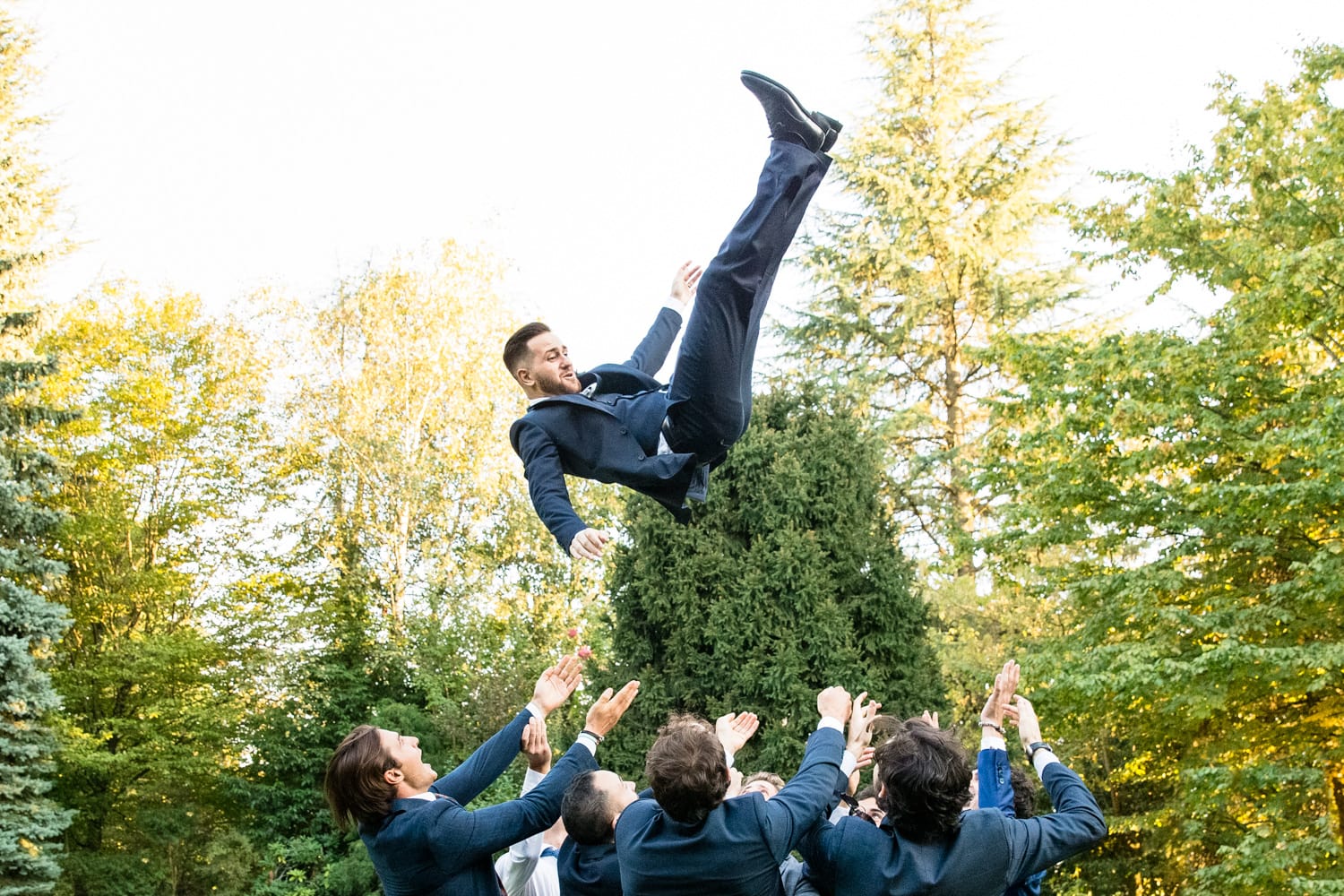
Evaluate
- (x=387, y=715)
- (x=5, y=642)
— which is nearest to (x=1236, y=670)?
(x=387, y=715)

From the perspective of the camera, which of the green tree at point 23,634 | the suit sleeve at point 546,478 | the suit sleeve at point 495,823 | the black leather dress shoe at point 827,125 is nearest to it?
the suit sleeve at point 495,823

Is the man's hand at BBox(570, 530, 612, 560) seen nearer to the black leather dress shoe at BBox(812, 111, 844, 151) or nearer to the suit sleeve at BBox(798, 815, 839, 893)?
the suit sleeve at BBox(798, 815, 839, 893)

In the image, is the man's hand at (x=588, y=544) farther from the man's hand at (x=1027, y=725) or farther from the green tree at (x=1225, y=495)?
the green tree at (x=1225, y=495)

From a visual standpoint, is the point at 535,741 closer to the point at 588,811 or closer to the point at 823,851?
the point at 588,811

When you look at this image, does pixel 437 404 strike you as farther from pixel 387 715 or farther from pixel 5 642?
pixel 5 642

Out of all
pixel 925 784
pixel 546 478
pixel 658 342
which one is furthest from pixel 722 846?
pixel 658 342

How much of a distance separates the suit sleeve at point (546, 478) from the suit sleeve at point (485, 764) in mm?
642

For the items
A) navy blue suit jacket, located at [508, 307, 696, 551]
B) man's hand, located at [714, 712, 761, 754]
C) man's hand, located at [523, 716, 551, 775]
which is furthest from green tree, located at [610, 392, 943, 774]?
man's hand, located at [523, 716, 551, 775]

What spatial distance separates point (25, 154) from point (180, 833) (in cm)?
1050

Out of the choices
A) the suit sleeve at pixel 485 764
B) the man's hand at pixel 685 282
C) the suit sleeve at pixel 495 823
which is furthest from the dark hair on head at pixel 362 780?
the man's hand at pixel 685 282

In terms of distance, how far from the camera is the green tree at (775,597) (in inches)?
406

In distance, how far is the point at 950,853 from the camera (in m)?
3.09

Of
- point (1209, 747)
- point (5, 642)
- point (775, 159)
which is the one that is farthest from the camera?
point (5, 642)

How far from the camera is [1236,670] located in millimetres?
10133
